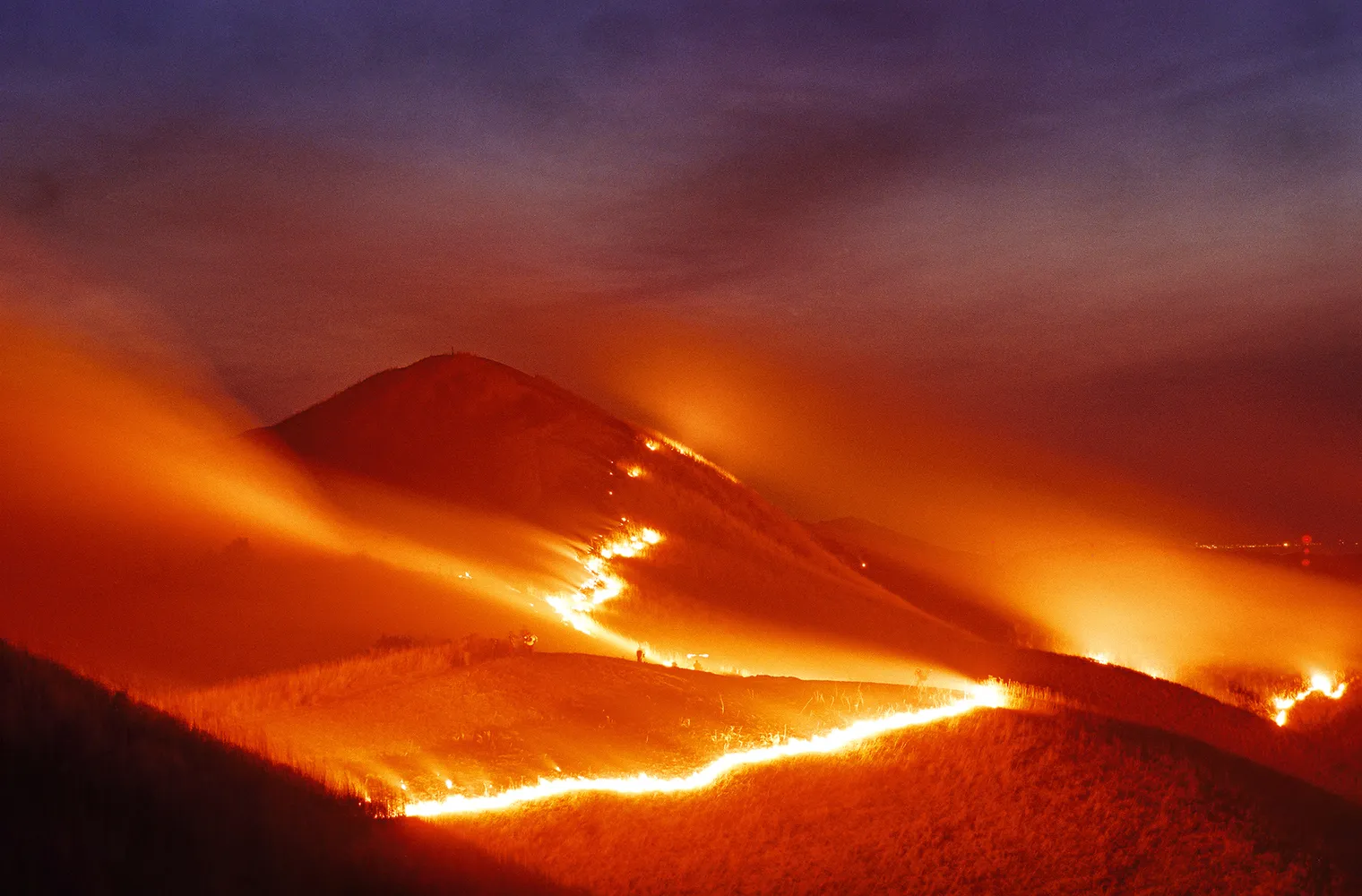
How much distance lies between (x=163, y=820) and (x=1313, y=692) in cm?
2923

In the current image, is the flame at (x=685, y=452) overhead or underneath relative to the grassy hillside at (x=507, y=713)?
overhead

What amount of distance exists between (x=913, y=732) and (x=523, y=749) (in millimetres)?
4073

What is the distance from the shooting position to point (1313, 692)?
29.0m

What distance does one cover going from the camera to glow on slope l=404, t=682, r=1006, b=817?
34.7 ft

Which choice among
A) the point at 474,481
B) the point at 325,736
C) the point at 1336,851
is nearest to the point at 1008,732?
the point at 1336,851

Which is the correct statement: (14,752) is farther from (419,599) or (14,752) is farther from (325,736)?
(419,599)

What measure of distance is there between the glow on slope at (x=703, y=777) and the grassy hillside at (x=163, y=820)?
197 cm

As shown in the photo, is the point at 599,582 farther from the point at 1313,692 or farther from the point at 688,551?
the point at 1313,692

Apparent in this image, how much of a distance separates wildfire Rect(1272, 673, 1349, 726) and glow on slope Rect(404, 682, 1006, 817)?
13.7 m

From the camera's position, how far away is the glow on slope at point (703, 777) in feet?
34.7

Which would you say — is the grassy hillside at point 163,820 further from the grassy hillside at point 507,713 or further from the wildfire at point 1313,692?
the wildfire at point 1313,692

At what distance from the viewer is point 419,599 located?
73.5 feet

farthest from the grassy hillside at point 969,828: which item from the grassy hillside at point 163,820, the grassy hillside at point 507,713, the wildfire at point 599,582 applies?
the wildfire at point 599,582

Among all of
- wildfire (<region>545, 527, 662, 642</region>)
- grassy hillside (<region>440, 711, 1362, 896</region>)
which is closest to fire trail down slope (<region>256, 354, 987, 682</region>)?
wildfire (<region>545, 527, 662, 642</region>)
